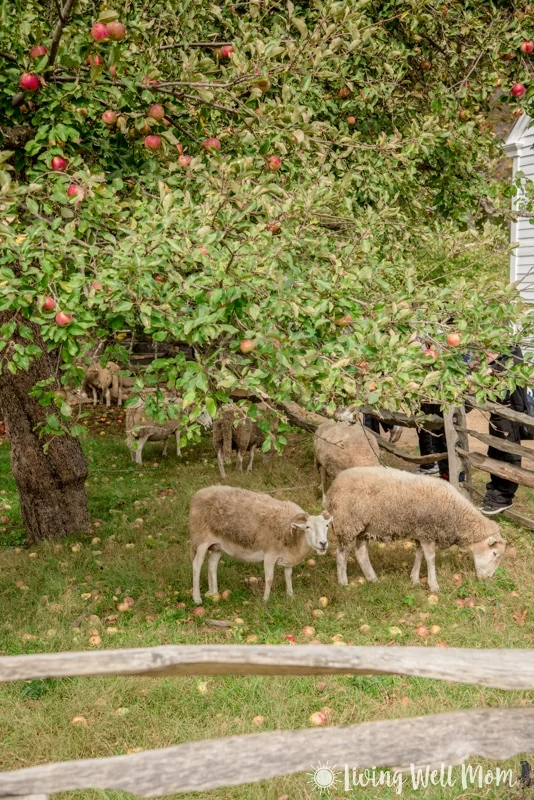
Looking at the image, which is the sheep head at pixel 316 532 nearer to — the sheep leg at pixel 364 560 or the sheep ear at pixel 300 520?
the sheep ear at pixel 300 520

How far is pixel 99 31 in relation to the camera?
4.72 m

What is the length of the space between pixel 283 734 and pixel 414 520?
5400 mm

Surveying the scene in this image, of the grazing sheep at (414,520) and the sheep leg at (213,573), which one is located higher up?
the grazing sheep at (414,520)

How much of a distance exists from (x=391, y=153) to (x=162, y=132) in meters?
2.45

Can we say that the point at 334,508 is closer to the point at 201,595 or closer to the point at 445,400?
the point at 201,595

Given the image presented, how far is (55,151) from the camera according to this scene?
5.44 metres

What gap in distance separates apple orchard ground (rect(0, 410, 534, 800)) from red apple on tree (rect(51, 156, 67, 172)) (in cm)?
407

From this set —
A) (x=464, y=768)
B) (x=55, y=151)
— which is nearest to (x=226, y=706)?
(x=464, y=768)

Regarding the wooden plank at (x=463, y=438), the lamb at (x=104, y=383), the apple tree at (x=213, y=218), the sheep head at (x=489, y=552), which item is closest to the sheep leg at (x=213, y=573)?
the apple tree at (x=213, y=218)

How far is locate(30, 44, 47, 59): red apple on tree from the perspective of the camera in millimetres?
5359

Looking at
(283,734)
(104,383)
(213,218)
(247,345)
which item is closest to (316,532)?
(247,345)

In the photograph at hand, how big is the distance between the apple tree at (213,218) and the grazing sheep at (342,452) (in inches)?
152

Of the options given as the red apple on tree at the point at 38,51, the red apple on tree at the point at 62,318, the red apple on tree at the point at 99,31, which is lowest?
the red apple on tree at the point at 62,318

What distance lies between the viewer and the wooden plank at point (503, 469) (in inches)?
393
